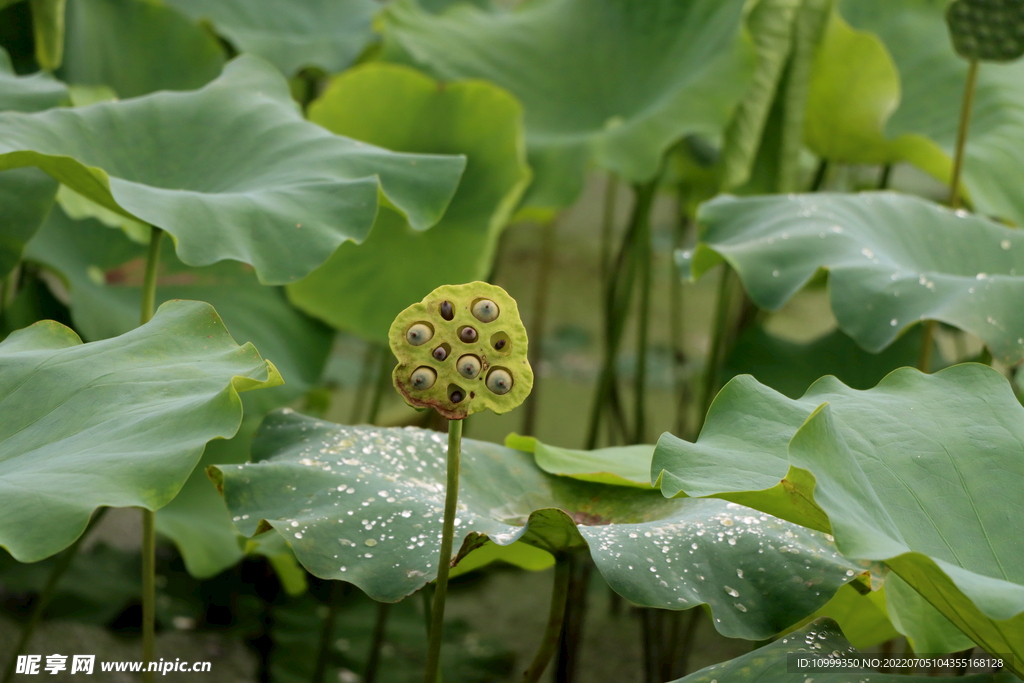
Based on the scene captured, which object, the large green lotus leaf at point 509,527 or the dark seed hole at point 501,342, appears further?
the large green lotus leaf at point 509,527

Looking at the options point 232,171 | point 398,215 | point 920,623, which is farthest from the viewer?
point 398,215

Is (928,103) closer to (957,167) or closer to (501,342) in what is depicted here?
(957,167)

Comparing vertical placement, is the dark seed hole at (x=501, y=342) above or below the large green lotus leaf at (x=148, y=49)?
below

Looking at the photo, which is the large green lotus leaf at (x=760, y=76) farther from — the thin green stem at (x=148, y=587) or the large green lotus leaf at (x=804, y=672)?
the thin green stem at (x=148, y=587)

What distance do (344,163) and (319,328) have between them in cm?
56

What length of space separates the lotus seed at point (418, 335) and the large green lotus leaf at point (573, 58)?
926 mm

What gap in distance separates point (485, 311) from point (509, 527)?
22 cm

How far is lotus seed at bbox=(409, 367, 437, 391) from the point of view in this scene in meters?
0.46

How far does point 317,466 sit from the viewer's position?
26.6 inches

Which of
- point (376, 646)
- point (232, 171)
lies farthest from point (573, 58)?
point (376, 646)

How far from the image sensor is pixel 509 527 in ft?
2.04

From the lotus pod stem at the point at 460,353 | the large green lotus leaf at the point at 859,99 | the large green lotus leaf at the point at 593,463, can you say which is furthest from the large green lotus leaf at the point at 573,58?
the lotus pod stem at the point at 460,353

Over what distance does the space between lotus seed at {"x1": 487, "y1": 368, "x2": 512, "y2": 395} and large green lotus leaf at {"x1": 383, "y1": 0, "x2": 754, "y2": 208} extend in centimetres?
92

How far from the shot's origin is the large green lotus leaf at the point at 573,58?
138 cm
